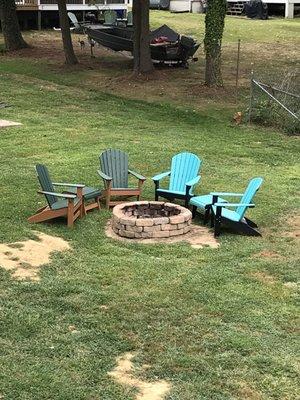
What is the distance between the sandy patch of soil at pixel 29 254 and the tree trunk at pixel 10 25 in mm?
18892

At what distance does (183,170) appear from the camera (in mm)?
9688

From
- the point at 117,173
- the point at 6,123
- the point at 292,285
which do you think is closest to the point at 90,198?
the point at 117,173

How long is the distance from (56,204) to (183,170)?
7.41ft

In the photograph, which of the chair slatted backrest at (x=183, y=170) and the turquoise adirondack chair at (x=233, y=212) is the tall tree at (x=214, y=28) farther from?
the turquoise adirondack chair at (x=233, y=212)

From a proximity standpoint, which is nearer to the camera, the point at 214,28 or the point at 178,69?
the point at 214,28

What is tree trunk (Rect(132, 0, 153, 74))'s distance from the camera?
19.1 m

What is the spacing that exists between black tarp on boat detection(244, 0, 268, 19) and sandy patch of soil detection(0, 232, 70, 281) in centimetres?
3491

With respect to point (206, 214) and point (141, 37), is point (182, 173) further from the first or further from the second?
point (141, 37)

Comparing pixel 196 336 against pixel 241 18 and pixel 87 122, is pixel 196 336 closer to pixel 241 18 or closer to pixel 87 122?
pixel 87 122

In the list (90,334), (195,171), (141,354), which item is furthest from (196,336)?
(195,171)

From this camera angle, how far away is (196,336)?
17.6ft

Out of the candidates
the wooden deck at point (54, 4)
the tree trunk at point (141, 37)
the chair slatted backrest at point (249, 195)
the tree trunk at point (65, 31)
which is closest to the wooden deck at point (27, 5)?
the wooden deck at point (54, 4)

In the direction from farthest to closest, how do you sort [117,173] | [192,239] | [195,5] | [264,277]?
1. [195,5]
2. [117,173]
3. [192,239]
4. [264,277]

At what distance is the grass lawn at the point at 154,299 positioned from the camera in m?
4.72
